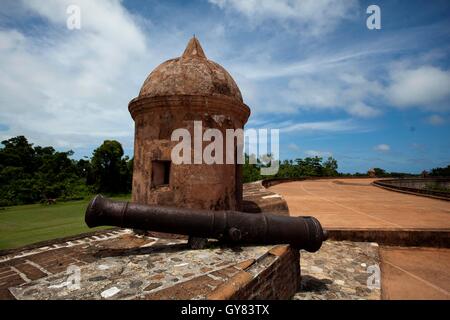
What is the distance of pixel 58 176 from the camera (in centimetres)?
2072

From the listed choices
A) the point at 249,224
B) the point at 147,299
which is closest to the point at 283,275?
the point at 249,224

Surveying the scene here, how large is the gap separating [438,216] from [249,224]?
6637 mm

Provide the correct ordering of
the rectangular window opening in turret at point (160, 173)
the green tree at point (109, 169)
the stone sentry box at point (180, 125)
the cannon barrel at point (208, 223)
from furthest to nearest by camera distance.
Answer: the green tree at point (109, 169), the rectangular window opening in turret at point (160, 173), the stone sentry box at point (180, 125), the cannon barrel at point (208, 223)

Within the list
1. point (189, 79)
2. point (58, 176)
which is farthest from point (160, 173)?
point (58, 176)

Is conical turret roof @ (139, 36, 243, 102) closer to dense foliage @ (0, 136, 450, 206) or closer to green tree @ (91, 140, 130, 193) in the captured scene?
dense foliage @ (0, 136, 450, 206)

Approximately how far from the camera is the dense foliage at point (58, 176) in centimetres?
1745

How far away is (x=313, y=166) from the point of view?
3284cm

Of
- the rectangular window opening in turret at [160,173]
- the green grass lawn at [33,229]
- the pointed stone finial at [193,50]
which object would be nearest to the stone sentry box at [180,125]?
the rectangular window opening in turret at [160,173]

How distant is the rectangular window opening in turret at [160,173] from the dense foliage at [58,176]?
15.8m

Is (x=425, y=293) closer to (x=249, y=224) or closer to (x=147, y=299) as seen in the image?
(x=249, y=224)

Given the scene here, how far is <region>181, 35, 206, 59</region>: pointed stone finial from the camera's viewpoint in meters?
4.96

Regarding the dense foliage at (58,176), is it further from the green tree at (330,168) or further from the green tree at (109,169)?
the green tree at (330,168)

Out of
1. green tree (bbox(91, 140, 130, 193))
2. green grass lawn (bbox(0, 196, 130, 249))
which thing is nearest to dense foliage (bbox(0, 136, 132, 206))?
green tree (bbox(91, 140, 130, 193))
